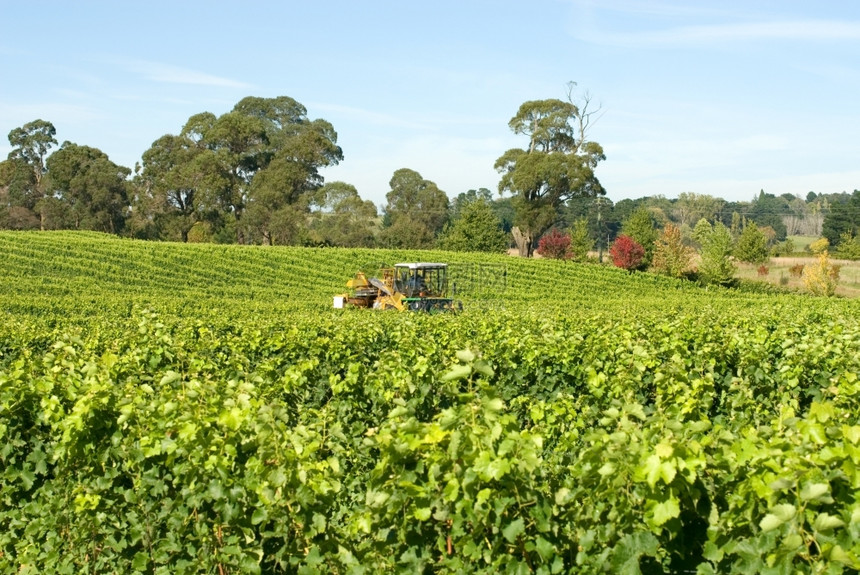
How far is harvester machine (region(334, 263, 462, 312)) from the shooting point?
28922 mm

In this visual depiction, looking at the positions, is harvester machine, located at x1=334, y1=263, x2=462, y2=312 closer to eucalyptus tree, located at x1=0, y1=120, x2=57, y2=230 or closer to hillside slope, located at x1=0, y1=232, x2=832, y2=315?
hillside slope, located at x1=0, y1=232, x2=832, y2=315

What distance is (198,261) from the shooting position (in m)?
50.3

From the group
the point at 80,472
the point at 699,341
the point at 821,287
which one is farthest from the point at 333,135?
the point at 80,472

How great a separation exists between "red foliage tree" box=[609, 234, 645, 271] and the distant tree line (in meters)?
4.17

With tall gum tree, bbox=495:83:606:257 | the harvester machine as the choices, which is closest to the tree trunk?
tall gum tree, bbox=495:83:606:257

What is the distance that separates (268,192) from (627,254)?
2996 cm

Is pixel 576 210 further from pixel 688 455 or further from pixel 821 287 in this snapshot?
pixel 688 455

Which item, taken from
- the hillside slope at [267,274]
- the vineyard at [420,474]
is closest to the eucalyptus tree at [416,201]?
the hillside slope at [267,274]

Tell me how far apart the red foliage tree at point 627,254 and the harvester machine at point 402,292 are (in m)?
30.7

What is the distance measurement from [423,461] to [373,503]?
0.40m

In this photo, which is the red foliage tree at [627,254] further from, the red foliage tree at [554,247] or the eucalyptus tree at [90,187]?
the eucalyptus tree at [90,187]

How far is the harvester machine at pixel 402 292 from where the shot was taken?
28922mm

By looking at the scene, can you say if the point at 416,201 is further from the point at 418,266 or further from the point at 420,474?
the point at 420,474

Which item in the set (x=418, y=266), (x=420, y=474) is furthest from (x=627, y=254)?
(x=420, y=474)
